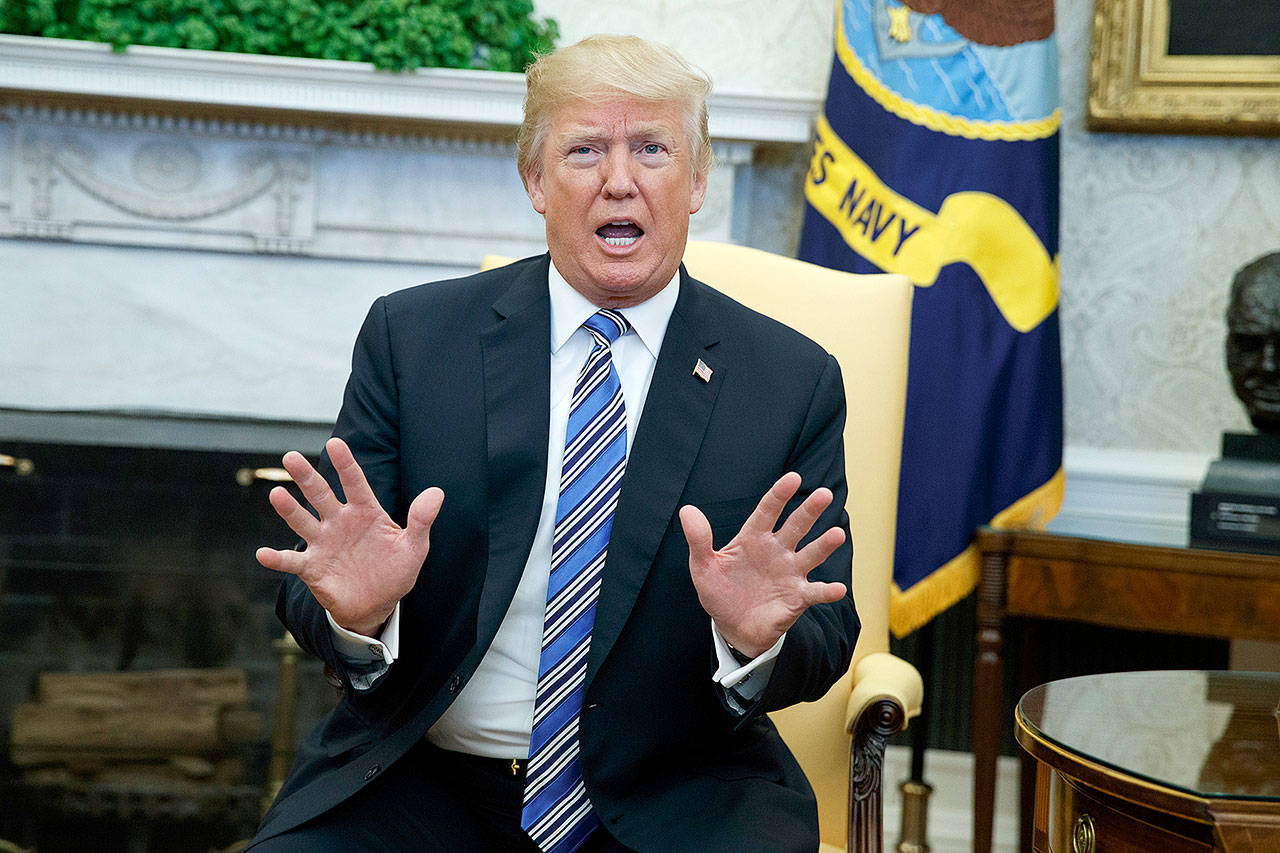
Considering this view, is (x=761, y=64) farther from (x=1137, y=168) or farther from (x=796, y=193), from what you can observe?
(x=1137, y=168)

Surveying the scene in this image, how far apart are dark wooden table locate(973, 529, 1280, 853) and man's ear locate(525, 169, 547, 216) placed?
138 cm

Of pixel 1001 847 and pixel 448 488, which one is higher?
pixel 448 488

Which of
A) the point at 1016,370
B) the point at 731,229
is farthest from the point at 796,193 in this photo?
the point at 1016,370

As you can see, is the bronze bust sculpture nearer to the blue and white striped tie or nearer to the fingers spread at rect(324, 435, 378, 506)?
the blue and white striped tie

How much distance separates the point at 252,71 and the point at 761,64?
1299 mm

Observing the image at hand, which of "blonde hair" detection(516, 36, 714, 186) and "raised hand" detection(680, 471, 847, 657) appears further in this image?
"blonde hair" detection(516, 36, 714, 186)

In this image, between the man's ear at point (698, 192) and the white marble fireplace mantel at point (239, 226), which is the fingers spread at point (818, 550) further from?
the white marble fireplace mantel at point (239, 226)

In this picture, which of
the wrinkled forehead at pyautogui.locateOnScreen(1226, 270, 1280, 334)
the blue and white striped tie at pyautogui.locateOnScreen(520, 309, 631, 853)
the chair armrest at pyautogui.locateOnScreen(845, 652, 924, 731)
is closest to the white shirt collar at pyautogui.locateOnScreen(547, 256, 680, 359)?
the blue and white striped tie at pyautogui.locateOnScreen(520, 309, 631, 853)

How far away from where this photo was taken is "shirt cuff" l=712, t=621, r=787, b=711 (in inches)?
53.2

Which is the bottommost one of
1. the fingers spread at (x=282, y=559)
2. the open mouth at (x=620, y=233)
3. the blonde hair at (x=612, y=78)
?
the fingers spread at (x=282, y=559)

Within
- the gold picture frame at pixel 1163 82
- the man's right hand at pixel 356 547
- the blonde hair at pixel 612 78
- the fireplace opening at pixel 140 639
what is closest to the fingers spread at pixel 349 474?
the man's right hand at pixel 356 547

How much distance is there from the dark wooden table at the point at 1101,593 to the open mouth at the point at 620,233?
1.34 m

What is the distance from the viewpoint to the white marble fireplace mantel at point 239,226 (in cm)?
287

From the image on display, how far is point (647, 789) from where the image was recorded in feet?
4.78
